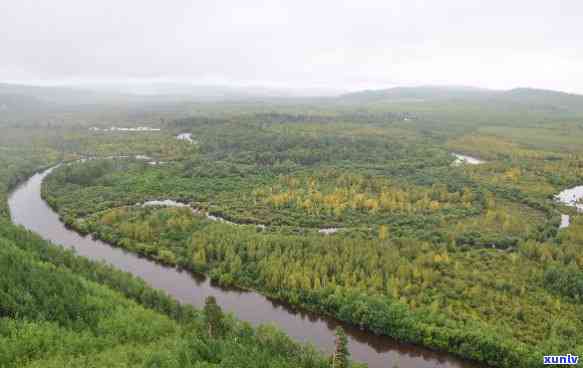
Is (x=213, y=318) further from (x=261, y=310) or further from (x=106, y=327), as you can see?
(x=261, y=310)

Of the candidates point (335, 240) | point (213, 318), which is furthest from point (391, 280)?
point (213, 318)

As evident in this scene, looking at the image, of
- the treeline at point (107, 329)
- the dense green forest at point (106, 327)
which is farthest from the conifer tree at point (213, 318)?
the treeline at point (107, 329)

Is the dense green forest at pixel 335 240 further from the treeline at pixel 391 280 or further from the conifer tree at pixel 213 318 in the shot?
the conifer tree at pixel 213 318

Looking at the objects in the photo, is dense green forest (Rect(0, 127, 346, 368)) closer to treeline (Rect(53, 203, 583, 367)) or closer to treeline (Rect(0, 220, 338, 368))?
treeline (Rect(0, 220, 338, 368))

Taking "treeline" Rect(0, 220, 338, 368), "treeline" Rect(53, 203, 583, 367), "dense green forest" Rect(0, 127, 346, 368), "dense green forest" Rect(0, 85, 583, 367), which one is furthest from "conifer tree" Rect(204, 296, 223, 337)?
"treeline" Rect(53, 203, 583, 367)

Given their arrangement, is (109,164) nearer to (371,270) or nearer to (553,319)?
(371,270)
